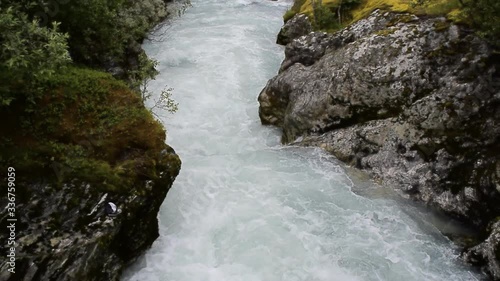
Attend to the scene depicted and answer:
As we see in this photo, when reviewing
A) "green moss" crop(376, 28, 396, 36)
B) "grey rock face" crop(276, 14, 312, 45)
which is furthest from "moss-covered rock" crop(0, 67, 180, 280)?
"grey rock face" crop(276, 14, 312, 45)

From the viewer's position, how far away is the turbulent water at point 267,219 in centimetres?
1149

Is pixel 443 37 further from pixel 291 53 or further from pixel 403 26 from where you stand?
pixel 291 53

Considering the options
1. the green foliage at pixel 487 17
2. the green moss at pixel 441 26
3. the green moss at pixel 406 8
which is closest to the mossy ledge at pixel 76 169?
the green foliage at pixel 487 17

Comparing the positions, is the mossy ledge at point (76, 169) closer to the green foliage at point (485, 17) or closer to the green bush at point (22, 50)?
the green bush at point (22, 50)

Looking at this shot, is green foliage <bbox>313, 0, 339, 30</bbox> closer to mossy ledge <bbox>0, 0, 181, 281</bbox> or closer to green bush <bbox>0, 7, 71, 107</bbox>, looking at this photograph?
mossy ledge <bbox>0, 0, 181, 281</bbox>

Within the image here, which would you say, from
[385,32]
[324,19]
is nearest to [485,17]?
[385,32]

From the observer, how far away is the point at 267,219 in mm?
13102

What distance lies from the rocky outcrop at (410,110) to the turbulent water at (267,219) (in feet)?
3.05

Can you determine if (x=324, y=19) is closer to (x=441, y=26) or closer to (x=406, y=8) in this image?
(x=406, y=8)

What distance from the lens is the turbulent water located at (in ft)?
37.7

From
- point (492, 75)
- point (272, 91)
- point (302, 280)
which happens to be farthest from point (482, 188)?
point (272, 91)

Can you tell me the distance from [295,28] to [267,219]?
618 inches

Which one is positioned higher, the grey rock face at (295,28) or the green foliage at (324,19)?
the green foliage at (324,19)

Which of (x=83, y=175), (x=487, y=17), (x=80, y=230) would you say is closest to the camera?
(x=80, y=230)
